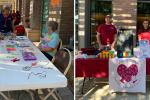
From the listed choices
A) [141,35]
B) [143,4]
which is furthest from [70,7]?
[141,35]

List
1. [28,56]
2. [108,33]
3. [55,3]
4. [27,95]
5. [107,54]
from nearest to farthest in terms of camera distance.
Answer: [28,56]
[27,95]
[107,54]
[108,33]
[55,3]

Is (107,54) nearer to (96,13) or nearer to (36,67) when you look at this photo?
(36,67)

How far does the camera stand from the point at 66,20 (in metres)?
14.6

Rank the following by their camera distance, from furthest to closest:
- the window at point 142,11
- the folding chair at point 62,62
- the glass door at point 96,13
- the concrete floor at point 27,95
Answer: the glass door at point 96,13
the window at point 142,11
the concrete floor at point 27,95
the folding chair at point 62,62

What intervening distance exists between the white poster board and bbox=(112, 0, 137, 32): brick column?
614 cm

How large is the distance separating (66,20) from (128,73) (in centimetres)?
835

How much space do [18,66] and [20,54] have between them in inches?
39.4

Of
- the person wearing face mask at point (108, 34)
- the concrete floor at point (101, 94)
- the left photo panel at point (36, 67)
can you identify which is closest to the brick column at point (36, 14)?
the left photo panel at point (36, 67)

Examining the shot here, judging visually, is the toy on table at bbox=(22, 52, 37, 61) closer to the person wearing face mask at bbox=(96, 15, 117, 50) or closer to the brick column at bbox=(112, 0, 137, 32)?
the person wearing face mask at bbox=(96, 15, 117, 50)

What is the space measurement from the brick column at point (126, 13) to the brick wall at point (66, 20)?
2474 mm

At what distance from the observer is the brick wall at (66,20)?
1455 centimetres

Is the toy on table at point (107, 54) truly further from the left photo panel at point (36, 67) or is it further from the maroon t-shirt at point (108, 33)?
the maroon t-shirt at point (108, 33)

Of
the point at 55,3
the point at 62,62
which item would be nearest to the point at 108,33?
the point at 62,62

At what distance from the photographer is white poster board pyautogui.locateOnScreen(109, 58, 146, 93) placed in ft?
21.4
